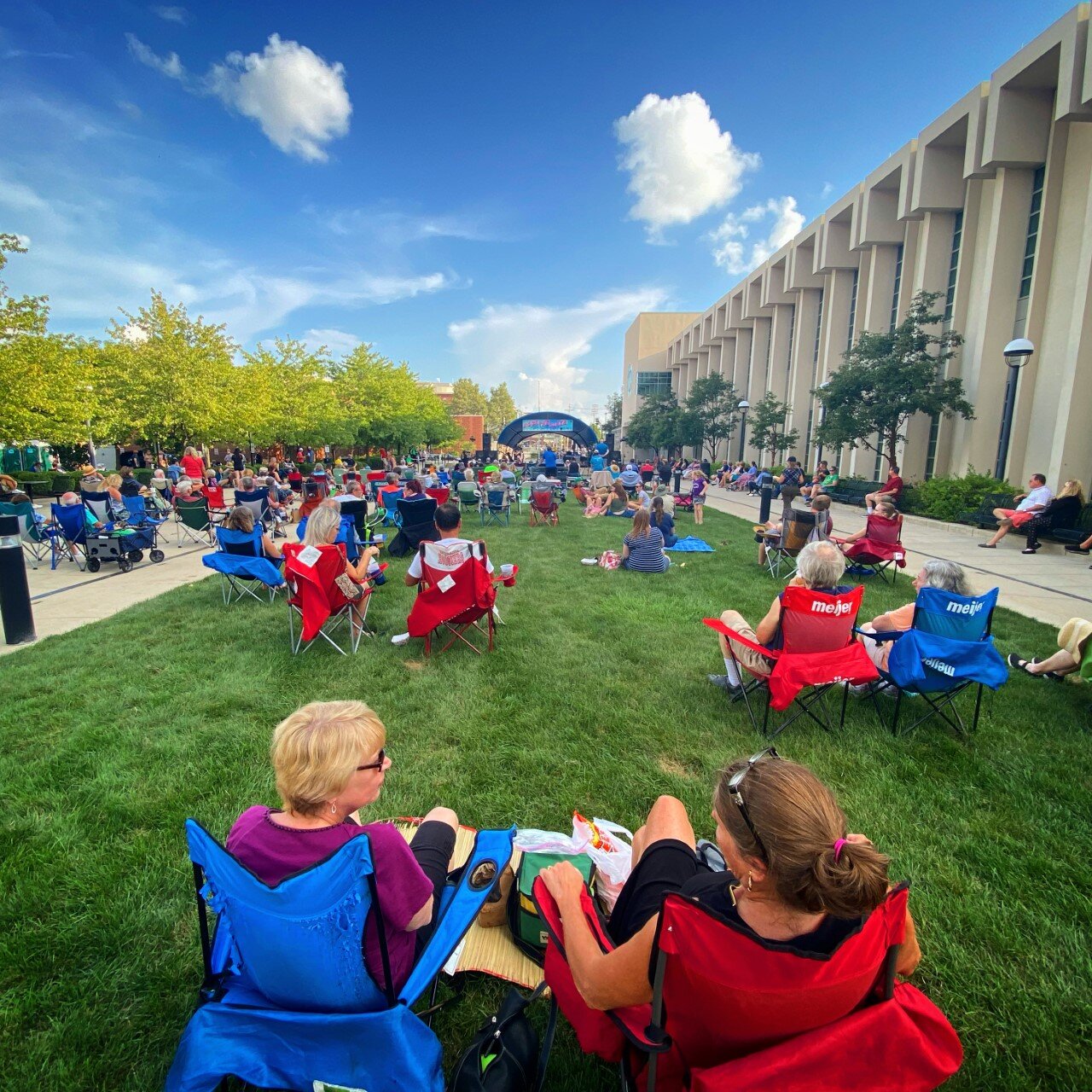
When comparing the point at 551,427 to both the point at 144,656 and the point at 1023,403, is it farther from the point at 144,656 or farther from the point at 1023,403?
the point at 144,656

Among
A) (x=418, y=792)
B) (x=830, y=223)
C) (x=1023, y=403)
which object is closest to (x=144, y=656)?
(x=418, y=792)

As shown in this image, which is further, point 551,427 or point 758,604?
point 551,427

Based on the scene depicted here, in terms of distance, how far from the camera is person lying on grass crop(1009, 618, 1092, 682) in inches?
168

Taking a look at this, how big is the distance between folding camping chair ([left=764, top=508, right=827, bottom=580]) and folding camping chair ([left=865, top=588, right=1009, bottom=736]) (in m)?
3.96

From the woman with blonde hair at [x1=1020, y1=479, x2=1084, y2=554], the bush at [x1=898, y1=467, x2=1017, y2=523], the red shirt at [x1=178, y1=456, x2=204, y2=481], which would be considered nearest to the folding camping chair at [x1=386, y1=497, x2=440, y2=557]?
the red shirt at [x1=178, y1=456, x2=204, y2=481]

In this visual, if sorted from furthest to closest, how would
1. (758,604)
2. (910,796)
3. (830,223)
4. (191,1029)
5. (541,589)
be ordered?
(830,223) < (541,589) < (758,604) < (910,796) < (191,1029)

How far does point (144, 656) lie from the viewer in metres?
5.28

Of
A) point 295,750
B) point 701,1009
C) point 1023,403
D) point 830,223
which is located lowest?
point 701,1009

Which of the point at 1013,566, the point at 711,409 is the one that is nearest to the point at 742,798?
the point at 1013,566

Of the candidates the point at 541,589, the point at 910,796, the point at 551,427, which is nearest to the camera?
the point at 910,796

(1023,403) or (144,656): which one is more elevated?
(1023,403)

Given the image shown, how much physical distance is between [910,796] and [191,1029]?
11.1 ft

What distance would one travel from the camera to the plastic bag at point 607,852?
2250 millimetres

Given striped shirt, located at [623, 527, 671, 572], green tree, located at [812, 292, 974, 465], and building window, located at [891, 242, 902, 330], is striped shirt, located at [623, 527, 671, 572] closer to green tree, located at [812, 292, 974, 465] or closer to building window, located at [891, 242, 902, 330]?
green tree, located at [812, 292, 974, 465]
